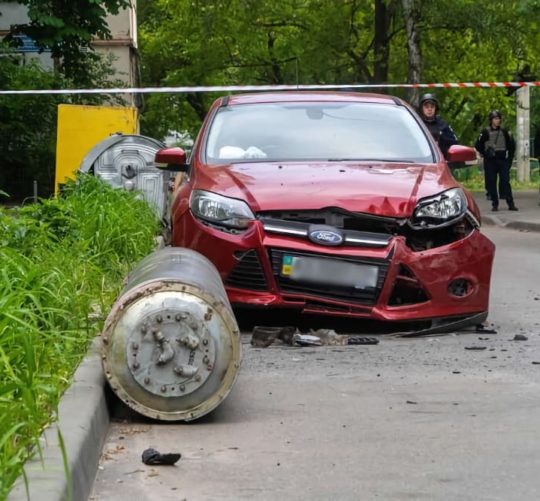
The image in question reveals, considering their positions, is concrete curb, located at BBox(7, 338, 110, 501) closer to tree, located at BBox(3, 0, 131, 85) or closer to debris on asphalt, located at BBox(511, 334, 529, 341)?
debris on asphalt, located at BBox(511, 334, 529, 341)

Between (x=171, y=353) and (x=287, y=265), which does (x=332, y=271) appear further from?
(x=171, y=353)

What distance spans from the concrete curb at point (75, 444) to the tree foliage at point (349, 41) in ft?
63.5

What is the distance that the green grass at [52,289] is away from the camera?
14.0ft

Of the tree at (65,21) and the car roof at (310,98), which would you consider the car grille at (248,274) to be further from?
the tree at (65,21)

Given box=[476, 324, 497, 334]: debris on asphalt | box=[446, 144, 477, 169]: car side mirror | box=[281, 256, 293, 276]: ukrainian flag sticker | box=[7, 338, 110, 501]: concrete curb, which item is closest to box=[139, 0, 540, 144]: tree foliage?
box=[446, 144, 477, 169]: car side mirror

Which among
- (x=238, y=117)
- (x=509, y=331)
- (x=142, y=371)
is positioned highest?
(x=238, y=117)

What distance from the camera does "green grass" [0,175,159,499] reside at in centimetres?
427

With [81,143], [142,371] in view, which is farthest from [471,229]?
[81,143]

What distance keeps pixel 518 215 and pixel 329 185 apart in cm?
1379

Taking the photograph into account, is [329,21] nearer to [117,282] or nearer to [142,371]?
[117,282]

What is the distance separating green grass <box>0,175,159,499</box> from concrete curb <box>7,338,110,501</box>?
47mm

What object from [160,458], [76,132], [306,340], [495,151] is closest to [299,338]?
[306,340]

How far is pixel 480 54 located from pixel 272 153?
26.6 m

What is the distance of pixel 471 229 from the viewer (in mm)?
7883
